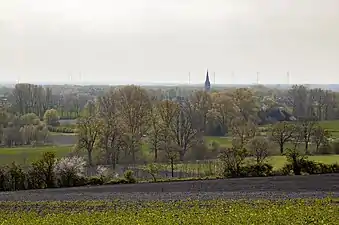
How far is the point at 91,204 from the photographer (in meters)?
27.3

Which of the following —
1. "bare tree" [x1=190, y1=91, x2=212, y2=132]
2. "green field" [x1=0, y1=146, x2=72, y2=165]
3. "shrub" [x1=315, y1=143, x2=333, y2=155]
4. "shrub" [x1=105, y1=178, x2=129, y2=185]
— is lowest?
"green field" [x1=0, y1=146, x2=72, y2=165]

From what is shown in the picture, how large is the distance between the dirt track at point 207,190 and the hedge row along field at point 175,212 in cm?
275

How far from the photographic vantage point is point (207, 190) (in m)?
33.5

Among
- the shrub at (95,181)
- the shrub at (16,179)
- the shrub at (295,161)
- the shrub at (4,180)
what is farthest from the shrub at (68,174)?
the shrub at (295,161)

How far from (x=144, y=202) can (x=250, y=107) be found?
55702 mm

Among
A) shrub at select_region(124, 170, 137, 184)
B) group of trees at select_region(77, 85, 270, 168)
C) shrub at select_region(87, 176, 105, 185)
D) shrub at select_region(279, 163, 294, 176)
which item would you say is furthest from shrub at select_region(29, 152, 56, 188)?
shrub at select_region(279, 163, 294, 176)

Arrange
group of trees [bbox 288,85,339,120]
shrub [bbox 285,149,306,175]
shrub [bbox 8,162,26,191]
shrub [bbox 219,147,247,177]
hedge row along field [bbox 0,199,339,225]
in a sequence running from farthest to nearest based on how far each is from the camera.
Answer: group of trees [bbox 288,85,339,120] → shrub [bbox 285,149,306,175] → shrub [bbox 219,147,247,177] → shrub [bbox 8,162,26,191] → hedge row along field [bbox 0,199,339,225]

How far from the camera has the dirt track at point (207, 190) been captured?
29.9m

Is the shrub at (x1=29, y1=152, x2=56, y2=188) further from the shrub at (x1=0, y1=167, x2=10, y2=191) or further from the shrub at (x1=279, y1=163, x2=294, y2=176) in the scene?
the shrub at (x1=279, y1=163, x2=294, y2=176)

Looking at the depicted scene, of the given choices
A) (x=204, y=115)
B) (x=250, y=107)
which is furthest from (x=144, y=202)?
Answer: (x=250, y=107)

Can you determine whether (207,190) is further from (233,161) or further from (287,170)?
(287,170)

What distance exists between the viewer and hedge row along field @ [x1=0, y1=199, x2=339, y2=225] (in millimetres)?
19375

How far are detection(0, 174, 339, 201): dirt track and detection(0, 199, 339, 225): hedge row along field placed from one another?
2754 millimetres

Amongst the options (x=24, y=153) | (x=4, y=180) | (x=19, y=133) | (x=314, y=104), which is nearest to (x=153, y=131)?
(x=24, y=153)
